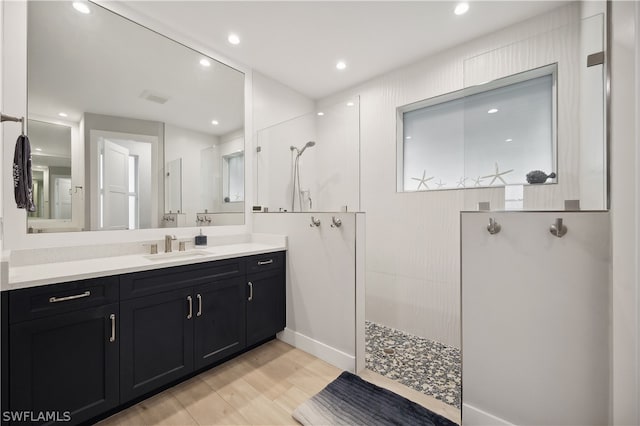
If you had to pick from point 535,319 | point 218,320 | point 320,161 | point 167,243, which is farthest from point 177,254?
point 535,319

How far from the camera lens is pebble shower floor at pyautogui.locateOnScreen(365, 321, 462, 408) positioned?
1801mm

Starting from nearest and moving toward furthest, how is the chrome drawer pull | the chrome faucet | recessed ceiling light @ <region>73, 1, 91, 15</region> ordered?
1. the chrome drawer pull
2. recessed ceiling light @ <region>73, 1, 91, 15</region>
3. the chrome faucet

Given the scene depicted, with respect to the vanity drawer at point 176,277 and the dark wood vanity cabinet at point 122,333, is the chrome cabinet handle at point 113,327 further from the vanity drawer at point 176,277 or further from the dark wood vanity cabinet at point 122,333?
the vanity drawer at point 176,277

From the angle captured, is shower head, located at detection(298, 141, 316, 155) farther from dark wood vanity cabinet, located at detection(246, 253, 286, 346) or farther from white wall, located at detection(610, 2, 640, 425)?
white wall, located at detection(610, 2, 640, 425)

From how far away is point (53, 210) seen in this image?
1.71 m

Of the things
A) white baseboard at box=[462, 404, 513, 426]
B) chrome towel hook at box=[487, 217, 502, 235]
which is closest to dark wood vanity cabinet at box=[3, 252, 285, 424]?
white baseboard at box=[462, 404, 513, 426]

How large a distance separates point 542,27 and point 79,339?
380cm

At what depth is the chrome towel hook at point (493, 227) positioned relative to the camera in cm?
138

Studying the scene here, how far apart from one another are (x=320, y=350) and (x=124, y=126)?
2453mm

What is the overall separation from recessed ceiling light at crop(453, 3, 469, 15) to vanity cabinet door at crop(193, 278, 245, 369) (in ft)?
→ 9.01

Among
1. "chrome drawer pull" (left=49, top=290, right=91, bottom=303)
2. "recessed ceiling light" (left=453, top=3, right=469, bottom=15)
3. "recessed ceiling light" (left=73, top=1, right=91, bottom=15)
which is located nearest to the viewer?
"chrome drawer pull" (left=49, top=290, right=91, bottom=303)

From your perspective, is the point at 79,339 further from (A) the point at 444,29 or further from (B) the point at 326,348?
(A) the point at 444,29

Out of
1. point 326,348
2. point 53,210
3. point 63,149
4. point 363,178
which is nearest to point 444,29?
point 363,178

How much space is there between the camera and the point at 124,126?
204 cm
